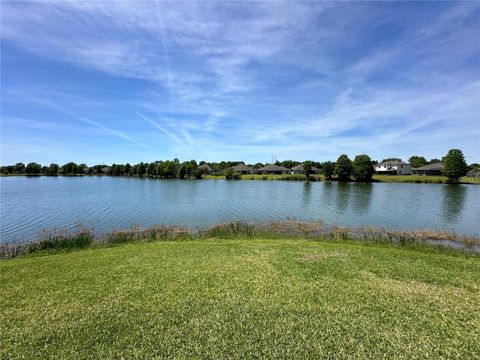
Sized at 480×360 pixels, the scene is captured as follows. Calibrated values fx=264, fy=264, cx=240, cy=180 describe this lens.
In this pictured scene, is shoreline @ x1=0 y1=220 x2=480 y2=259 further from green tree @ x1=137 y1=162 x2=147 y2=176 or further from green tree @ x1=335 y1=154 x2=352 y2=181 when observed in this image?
green tree @ x1=137 y1=162 x2=147 y2=176

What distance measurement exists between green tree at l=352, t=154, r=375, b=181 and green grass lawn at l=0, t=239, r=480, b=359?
256 feet

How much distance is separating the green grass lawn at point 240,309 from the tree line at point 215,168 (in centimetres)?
7929

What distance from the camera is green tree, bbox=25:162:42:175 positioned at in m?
157

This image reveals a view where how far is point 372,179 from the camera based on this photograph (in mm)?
85500

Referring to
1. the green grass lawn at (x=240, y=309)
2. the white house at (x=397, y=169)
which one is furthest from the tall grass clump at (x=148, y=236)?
the white house at (x=397, y=169)

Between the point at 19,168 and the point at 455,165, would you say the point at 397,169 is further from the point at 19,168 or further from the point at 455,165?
the point at 19,168

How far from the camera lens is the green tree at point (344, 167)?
85.1 meters

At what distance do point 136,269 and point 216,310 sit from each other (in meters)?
4.35

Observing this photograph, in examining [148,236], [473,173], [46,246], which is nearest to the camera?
[46,246]

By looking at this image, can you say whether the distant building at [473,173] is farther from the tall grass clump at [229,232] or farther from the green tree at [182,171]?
the tall grass clump at [229,232]

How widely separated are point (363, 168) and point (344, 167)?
5583 millimetres

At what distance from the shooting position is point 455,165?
7412 cm

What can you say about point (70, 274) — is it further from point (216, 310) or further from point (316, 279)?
point (316, 279)

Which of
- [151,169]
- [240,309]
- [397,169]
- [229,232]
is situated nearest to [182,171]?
[151,169]
